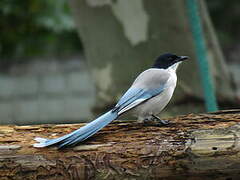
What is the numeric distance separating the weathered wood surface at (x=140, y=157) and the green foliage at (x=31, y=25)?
3635 millimetres

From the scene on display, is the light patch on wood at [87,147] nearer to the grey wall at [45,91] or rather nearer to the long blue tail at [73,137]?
the long blue tail at [73,137]

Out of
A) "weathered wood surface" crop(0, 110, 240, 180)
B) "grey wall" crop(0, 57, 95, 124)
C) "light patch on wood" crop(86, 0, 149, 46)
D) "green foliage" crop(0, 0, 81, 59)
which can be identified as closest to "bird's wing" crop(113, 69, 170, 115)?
"weathered wood surface" crop(0, 110, 240, 180)

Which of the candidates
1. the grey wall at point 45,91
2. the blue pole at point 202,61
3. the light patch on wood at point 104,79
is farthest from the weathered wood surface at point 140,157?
the grey wall at point 45,91

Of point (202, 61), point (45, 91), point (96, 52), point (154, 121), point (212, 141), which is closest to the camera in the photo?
point (212, 141)

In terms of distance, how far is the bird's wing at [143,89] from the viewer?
96.0 inches

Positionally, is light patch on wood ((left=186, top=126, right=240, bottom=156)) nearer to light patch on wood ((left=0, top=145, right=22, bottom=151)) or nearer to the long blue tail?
the long blue tail

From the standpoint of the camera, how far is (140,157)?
192 centimetres

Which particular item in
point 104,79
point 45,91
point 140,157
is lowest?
point 140,157

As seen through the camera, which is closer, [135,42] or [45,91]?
[135,42]

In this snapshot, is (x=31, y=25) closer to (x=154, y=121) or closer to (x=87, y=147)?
(x=154, y=121)

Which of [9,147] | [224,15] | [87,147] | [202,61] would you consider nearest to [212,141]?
[87,147]

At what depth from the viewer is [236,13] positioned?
6.99 m

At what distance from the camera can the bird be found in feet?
6.58

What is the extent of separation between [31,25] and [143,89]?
129 inches
